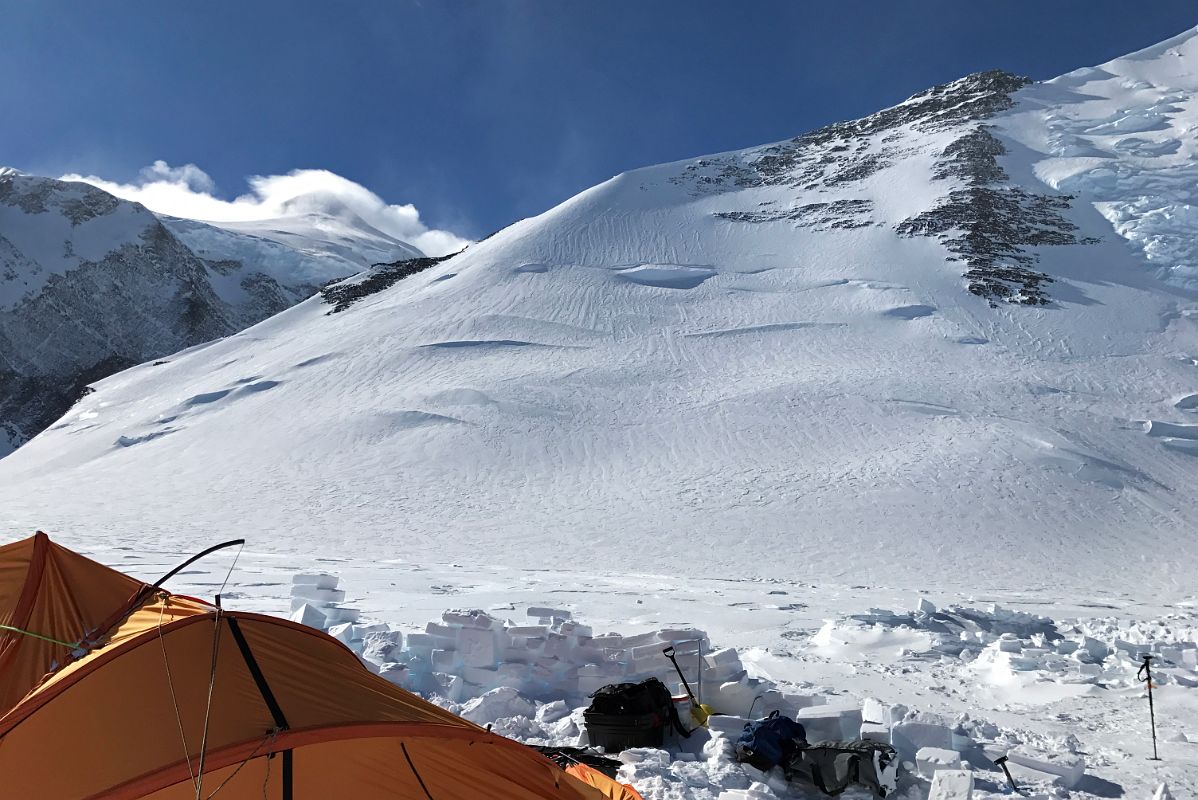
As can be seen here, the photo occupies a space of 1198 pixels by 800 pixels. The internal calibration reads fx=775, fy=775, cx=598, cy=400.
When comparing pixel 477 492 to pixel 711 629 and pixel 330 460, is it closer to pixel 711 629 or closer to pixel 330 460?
pixel 330 460

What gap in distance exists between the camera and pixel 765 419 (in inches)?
1244

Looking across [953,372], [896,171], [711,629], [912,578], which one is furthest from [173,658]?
[896,171]

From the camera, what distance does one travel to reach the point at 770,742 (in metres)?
5.39

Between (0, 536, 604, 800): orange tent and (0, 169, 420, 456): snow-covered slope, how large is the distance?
376 feet

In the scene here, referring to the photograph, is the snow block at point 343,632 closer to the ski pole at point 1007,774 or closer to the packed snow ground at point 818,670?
the packed snow ground at point 818,670

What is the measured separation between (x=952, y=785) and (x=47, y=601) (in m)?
6.18

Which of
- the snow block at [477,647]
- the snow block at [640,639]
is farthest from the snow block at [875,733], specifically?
the snow block at [477,647]

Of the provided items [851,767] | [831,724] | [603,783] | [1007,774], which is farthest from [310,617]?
[1007,774]

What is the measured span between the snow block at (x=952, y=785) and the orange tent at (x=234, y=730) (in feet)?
8.35

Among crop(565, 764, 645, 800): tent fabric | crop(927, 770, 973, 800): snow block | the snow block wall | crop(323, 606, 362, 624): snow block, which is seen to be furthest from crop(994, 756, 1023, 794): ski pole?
crop(323, 606, 362, 624): snow block

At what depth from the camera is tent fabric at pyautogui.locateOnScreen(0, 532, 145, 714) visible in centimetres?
513

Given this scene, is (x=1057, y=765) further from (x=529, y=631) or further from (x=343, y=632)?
(x=343, y=632)

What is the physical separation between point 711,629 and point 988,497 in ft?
56.6

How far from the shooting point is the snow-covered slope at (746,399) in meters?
22.9
